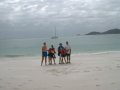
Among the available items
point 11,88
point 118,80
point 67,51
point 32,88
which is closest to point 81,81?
point 118,80

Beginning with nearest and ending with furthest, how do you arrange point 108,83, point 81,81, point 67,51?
point 108,83 < point 81,81 < point 67,51

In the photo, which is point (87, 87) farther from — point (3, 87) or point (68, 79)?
point (3, 87)

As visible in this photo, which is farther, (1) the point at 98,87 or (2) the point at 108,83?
(2) the point at 108,83

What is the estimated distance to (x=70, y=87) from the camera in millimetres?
8820

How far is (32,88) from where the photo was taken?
28.6ft

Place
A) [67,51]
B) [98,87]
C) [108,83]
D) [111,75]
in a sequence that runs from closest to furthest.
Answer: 1. [98,87]
2. [108,83]
3. [111,75]
4. [67,51]

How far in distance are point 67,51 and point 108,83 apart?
7541 millimetres

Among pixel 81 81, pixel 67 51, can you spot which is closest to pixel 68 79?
pixel 81 81

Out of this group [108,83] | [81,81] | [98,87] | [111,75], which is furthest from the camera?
[111,75]

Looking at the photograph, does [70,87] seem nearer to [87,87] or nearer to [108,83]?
[87,87]

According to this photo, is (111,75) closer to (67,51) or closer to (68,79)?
(68,79)

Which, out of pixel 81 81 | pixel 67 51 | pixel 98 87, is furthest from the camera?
pixel 67 51

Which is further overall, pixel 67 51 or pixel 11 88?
pixel 67 51

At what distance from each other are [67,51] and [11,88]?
829cm
